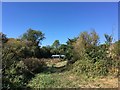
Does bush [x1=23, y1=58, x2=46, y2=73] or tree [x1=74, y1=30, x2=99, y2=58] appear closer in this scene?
bush [x1=23, y1=58, x2=46, y2=73]

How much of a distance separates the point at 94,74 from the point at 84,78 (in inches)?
32.3

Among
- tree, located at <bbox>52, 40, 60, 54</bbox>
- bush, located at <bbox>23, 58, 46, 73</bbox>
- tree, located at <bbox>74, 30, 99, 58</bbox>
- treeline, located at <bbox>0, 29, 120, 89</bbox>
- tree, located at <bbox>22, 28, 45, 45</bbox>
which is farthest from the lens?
tree, located at <bbox>52, 40, 60, 54</bbox>

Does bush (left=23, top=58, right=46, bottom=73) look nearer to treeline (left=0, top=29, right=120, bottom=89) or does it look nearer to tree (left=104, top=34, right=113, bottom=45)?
treeline (left=0, top=29, right=120, bottom=89)

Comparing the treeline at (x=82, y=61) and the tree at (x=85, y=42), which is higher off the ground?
the tree at (x=85, y=42)

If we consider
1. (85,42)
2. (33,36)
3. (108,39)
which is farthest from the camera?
(33,36)

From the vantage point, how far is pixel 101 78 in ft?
36.4

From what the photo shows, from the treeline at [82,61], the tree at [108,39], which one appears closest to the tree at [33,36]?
the treeline at [82,61]

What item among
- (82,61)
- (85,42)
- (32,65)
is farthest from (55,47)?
(82,61)

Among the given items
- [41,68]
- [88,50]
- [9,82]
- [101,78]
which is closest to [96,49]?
[88,50]

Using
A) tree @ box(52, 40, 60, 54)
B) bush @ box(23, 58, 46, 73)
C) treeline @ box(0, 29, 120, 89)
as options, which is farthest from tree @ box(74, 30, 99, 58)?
tree @ box(52, 40, 60, 54)

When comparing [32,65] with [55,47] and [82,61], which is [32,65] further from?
[55,47]

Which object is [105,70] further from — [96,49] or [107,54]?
[96,49]

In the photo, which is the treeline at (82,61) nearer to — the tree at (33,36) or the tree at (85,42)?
the tree at (85,42)

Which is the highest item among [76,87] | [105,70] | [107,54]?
[107,54]
